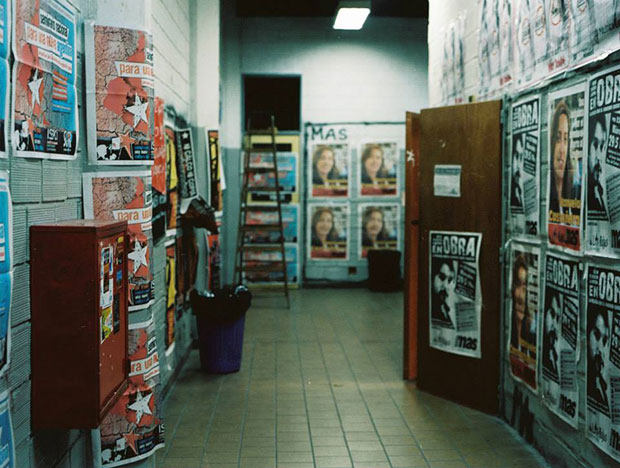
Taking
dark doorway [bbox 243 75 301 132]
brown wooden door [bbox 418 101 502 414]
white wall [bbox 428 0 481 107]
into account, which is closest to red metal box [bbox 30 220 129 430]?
brown wooden door [bbox 418 101 502 414]

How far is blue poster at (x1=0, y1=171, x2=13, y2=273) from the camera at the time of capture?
6.92 feet

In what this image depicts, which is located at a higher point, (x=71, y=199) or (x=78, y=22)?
(x=78, y=22)

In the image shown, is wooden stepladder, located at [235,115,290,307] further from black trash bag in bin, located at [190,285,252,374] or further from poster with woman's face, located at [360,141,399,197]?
black trash bag in bin, located at [190,285,252,374]

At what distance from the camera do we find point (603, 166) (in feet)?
9.85

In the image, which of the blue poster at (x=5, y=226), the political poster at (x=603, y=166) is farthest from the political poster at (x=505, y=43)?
the blue poster at (x=5, y=226)

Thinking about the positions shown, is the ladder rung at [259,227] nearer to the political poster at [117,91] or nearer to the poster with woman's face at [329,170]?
the poster with woman's face at [329,170]

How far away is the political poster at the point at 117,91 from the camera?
9.64 ft

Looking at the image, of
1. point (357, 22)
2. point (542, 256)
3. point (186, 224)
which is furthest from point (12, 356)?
point (357, 22)

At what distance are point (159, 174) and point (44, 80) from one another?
2.22m

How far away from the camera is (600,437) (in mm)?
3047

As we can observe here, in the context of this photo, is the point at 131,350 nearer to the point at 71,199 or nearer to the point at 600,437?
the point at 71,199

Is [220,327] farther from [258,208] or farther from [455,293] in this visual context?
[258,208]

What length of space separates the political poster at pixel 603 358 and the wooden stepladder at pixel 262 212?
233 inches

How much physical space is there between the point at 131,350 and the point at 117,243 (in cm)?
68
